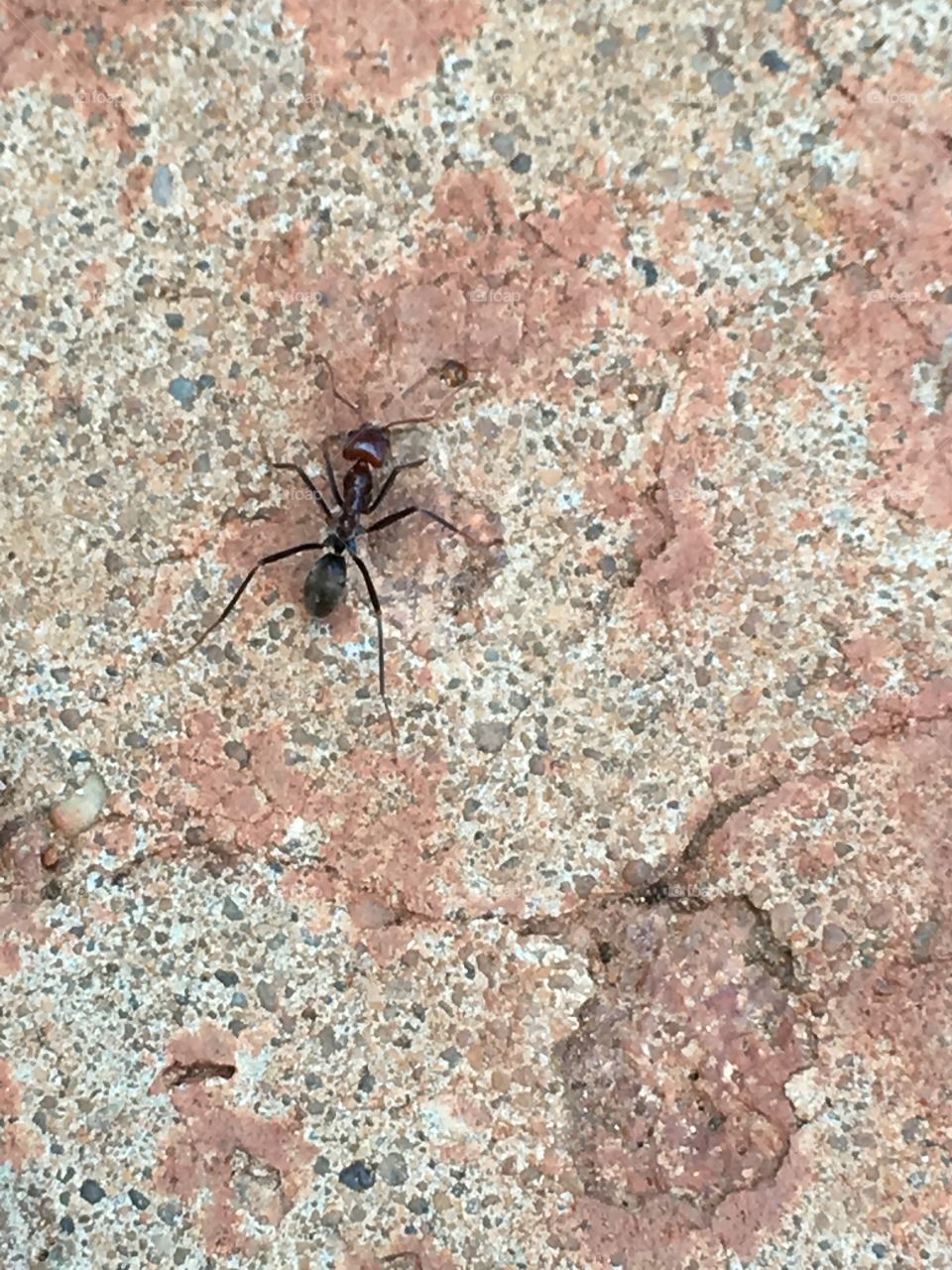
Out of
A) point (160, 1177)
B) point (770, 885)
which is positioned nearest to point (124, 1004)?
point (160, 1177)

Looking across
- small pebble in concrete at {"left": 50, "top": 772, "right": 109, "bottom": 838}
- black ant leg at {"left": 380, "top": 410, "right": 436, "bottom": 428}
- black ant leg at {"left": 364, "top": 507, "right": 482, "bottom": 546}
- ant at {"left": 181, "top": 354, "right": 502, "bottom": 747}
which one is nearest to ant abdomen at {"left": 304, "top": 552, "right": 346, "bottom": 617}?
ant at {"left": 181, "top": 354, "right": 502, "bottom": 747}

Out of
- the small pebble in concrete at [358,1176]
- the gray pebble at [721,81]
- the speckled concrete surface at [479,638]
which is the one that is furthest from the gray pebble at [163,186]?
the small pebble in concrete at [358,1176]

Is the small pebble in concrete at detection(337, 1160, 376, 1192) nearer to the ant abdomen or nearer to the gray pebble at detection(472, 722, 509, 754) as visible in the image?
the gray pebble at detection(472, 722, 509, 754)

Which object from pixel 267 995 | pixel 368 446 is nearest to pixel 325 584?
pixel 368 446

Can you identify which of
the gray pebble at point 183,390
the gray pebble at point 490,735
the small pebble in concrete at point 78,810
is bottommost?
the small pebble in concrete at point 78,810

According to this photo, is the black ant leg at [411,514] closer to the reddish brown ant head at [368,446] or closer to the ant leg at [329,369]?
the reddish brown ant head at [368,446]

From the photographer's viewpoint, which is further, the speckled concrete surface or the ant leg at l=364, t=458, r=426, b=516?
the ant leg at l=364, t=458, r=426, b=516
